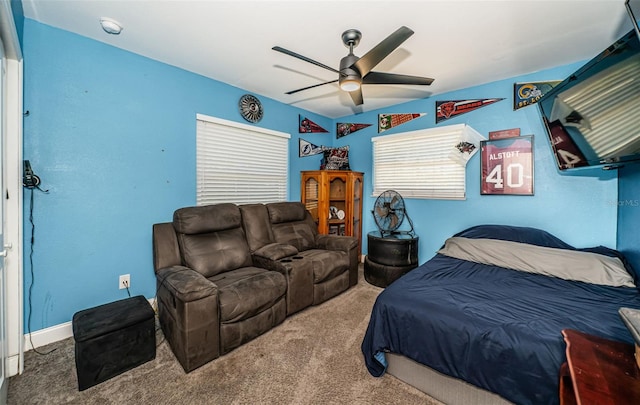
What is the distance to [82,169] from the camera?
6.70 feet

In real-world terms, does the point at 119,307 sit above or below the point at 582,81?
below

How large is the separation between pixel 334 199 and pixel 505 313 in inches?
102

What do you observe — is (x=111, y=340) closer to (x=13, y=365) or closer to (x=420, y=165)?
(x=13, y=365)

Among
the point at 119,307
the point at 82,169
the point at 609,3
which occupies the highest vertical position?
the point at 609,3

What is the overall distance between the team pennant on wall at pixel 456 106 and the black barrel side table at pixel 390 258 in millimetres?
1612

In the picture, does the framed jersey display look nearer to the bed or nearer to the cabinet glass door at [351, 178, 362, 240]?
the bed

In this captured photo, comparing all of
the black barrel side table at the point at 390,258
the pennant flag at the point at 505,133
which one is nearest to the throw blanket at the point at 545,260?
the black barrel side table at the point at 390,258

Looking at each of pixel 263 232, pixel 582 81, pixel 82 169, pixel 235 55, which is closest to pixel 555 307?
pixel 582 81

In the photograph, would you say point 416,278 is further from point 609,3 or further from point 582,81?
point 609,3

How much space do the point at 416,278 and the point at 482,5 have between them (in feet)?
6.37

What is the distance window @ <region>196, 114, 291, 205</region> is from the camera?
283cm

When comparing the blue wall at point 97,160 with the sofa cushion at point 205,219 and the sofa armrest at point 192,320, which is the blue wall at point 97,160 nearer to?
the sofa cushion at point 205,219

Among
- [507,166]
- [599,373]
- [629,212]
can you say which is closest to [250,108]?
[507,166]

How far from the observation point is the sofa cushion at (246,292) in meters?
1.84
